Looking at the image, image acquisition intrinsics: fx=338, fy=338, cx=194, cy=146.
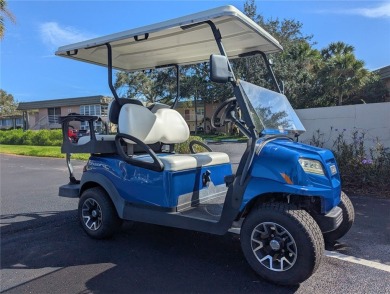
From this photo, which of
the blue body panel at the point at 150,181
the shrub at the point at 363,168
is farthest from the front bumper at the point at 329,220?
the shrub at the point at 363,168

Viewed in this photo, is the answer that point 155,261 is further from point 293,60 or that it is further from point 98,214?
point 293,60

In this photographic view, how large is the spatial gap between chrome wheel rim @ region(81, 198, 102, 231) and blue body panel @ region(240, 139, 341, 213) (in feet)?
6.51

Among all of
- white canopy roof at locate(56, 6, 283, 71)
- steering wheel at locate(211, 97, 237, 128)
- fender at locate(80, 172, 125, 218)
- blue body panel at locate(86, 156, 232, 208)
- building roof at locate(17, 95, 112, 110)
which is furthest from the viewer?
building roof at locate(17, 95, 112, 110)

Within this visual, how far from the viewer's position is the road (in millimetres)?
2947

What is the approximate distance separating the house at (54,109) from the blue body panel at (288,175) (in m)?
36.6

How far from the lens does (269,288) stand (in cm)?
286

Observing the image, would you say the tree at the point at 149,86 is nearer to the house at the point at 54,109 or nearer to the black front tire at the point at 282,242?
the house at the point at 54,109

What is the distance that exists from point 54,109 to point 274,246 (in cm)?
4516

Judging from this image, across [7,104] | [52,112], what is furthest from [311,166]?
[7,104]

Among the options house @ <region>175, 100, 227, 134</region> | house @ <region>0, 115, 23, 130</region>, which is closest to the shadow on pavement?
house @ <region>175, 100, 227, 134</region>

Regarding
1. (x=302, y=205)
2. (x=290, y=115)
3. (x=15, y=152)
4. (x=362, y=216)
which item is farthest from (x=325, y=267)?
(x=15, y=152)

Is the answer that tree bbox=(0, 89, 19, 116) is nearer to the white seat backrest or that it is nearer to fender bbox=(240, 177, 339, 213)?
the white seat backrest

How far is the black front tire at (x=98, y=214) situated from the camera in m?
4.06

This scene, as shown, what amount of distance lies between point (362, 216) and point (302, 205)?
242 cm
